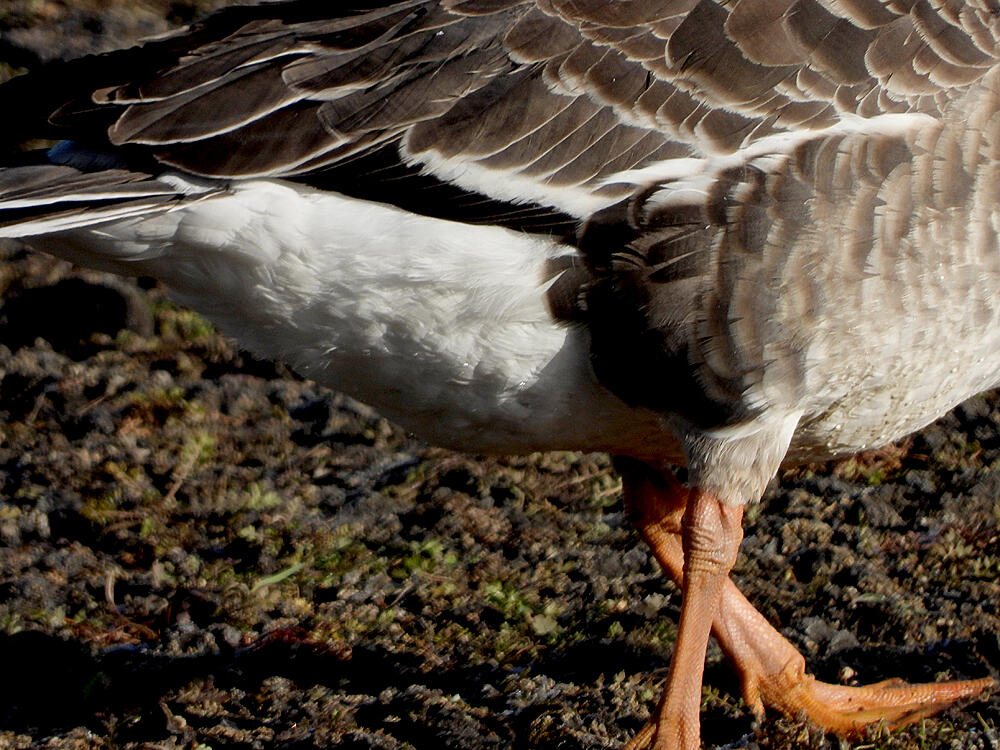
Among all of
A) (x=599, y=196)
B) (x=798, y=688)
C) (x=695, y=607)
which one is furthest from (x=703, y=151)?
(x=798, y=688)

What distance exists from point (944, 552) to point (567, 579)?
4.60 feet

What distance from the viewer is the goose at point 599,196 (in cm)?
349

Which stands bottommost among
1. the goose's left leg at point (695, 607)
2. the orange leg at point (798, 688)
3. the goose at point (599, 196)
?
the orange leg at point (798, 688)

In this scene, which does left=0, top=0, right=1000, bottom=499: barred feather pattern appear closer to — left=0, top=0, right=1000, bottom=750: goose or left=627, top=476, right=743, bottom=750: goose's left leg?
left=0, top=0, right=1000, bottom=750: goose

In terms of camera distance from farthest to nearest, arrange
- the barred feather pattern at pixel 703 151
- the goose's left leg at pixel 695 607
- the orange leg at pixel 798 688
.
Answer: the orange leg at pixel 798 688, the goose's left leg at pixel 695 607, the barred feather pattern at pixel 703 151

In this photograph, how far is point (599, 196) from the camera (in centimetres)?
358

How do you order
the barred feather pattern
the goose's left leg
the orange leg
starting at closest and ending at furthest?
the barred feather pattern → the goose's left leg → the orange leg

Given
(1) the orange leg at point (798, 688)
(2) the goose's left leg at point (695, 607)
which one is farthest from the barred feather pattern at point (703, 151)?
(1) the orange leg at point (798, 688)

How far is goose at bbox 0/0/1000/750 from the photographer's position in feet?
11.5

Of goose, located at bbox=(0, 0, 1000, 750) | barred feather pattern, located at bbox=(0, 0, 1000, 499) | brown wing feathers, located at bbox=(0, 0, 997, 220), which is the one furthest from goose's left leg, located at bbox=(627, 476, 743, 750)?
brown wing feathers, located at bbox=(0, 0, 997, 220)

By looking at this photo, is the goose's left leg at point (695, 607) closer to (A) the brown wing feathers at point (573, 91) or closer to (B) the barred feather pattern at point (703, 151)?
(B) the barred feather pattern at point (703, 151)

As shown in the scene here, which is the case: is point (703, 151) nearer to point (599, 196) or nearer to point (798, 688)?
point (599, 196)

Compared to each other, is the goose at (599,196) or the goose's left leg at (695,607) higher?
the goose at (599,196)

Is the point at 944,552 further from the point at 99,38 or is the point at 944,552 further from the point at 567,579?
the point at 99,38
